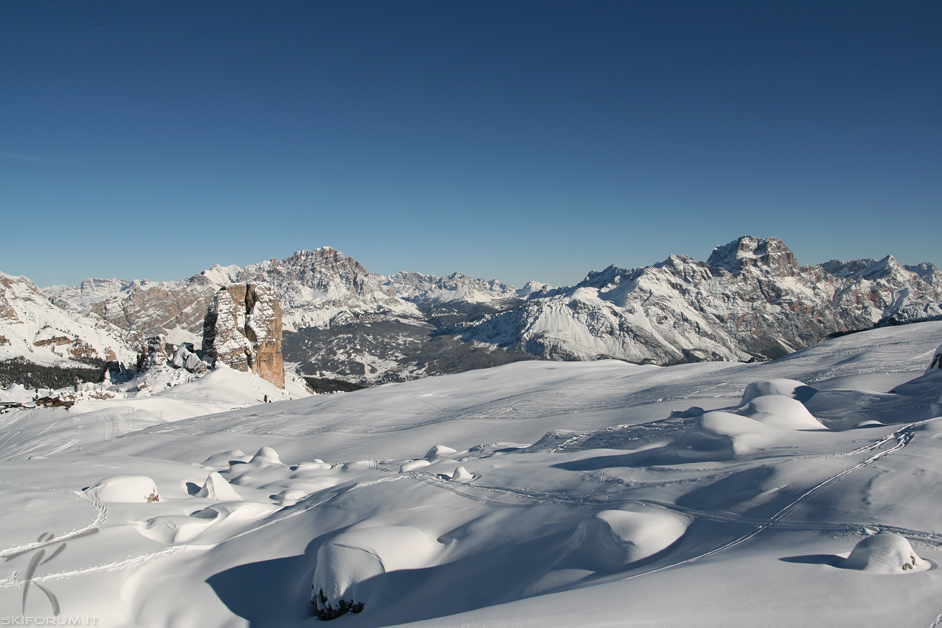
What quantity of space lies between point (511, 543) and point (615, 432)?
22.0 feet

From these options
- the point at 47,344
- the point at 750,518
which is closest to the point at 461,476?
the point at 750,518

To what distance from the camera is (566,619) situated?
3506mm

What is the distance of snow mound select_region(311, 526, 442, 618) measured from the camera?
5.20 m

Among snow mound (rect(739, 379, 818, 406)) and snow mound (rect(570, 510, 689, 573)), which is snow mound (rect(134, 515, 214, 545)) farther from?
snow mound (rect(739, 379, 818, 406))

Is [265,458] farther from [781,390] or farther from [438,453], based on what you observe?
[781,390]

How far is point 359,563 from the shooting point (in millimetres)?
5355

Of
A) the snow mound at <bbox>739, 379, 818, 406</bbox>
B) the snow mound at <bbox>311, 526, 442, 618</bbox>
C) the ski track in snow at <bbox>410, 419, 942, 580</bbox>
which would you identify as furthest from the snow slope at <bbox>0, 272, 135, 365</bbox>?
the snow mound at <bbox>739, 379, 818, 406</bbox>

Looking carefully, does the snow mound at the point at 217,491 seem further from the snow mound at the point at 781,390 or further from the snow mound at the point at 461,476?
the snow mound at the point at 781,390

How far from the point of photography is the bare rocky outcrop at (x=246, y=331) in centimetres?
5519

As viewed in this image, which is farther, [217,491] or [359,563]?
[217,491]

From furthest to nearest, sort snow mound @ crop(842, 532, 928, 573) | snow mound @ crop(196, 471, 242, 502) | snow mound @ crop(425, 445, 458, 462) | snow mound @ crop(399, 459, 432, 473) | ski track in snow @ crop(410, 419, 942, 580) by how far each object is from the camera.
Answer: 1. snow mound @ crop(425, 445, 458, 462)
2. snow mound @ crop(399, 459, 432, 473)
3. snow mound @ crop(196, 471, 242, 502)
4. ski track in snow @ crop(410, 419, 942, 580)
5. snow mound @ crop(842, 532, 928, 573)

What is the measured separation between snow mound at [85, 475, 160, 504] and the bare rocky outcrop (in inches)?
1959

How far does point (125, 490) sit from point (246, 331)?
181ft

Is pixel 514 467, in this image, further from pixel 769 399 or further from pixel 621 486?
pixel 769 399
